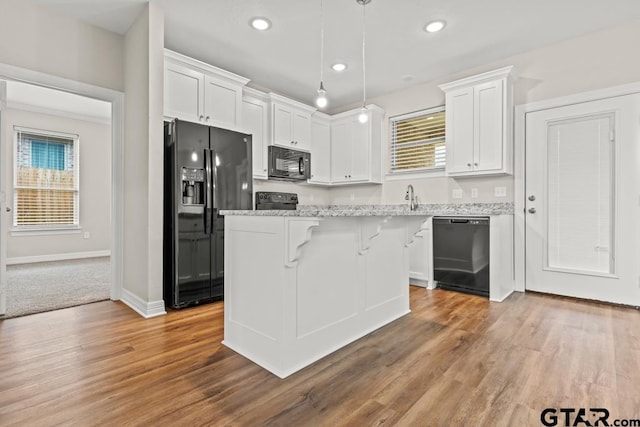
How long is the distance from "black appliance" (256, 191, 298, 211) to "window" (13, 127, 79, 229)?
4.04 meters

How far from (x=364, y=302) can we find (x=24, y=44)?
3473 millimetres

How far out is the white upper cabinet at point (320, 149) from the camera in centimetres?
492

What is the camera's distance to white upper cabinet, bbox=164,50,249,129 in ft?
10.2

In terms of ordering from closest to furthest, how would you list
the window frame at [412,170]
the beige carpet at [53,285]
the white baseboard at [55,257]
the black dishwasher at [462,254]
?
the beige carpet at [53,285] < the black dishwasher at [462,254] < the window frame at [412,170] < the white baseboard at [55,257]

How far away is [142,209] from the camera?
2.79m

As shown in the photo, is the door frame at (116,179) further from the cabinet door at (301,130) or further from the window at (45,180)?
the window at (45,180)

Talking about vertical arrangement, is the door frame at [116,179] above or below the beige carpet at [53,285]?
above

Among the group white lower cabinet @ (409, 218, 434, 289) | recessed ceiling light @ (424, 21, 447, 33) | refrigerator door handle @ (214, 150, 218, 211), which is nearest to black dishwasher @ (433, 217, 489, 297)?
white lower cabinet @ (409, 218, 434, 289)

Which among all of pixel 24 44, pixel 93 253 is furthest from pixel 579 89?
pixel 93 253

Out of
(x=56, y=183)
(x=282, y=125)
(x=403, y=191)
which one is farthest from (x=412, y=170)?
(x=56, y=183)

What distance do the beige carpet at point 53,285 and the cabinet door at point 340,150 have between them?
134 inches

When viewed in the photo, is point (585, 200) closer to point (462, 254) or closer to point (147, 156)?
point (462, 254)

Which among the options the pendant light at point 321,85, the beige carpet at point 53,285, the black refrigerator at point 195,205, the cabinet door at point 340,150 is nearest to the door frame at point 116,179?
the beige carpet at point 53,285

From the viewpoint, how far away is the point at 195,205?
117 inches
